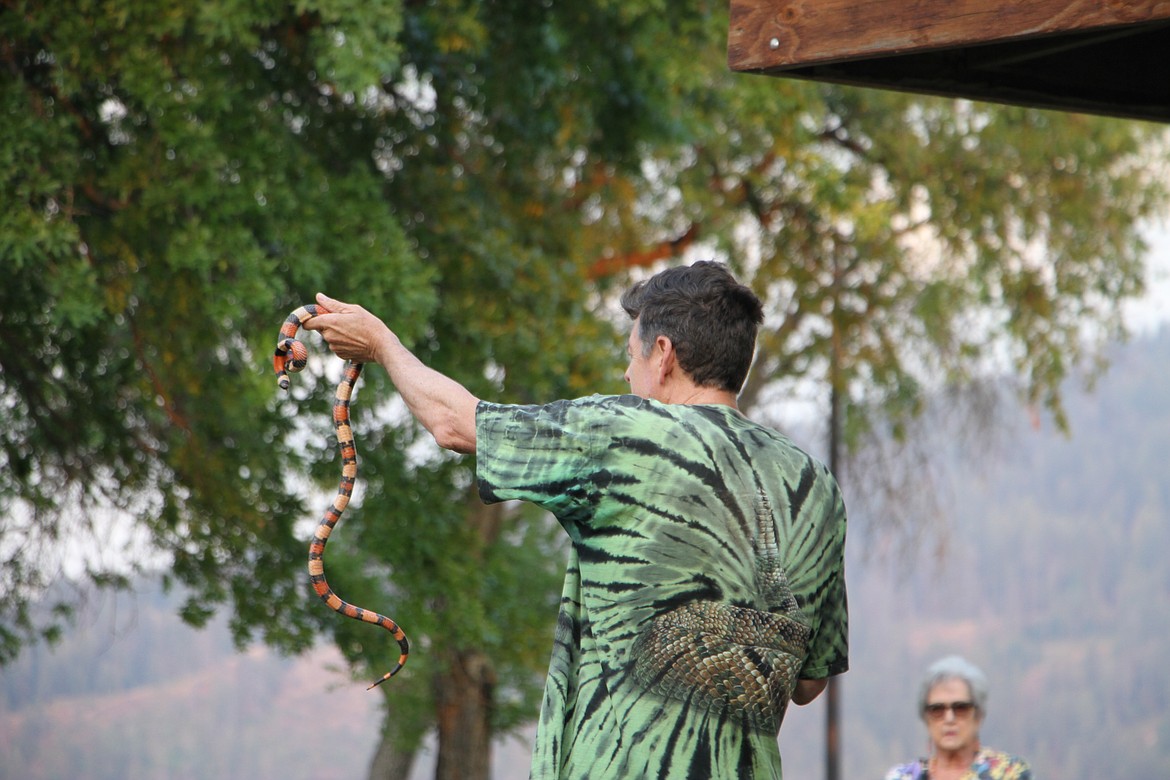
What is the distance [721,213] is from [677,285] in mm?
10477

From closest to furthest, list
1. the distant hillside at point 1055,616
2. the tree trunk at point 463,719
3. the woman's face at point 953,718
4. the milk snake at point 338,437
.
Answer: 1. the milk snake at point 338,437
2. the woman's face at point 953,718
3. the tree trunk at point 463,719
4. the distant hillside at point 1055,616

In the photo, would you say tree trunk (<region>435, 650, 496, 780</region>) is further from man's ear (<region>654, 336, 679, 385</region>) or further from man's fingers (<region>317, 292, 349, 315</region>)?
man's ear (<region>654, 336, 679, 385</region>)

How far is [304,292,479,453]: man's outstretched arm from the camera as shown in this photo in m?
2.70

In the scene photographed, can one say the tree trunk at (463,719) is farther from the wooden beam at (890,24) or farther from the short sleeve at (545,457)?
the short sleeve at (545,457)

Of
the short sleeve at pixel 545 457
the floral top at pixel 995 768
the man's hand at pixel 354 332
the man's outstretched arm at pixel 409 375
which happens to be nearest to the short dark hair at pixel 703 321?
the short sleeve at pixel 545 457

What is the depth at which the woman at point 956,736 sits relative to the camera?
183 inches

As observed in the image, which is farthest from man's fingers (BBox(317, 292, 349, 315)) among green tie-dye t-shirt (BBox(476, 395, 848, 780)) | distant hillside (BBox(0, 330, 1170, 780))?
distant hillside (BBox(0, 330, 1170, 780))

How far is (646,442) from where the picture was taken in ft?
8.52

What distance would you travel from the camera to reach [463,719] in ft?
43.9

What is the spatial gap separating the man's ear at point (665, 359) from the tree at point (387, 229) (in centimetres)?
453

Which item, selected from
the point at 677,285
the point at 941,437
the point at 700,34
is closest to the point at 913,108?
the point at 941,437

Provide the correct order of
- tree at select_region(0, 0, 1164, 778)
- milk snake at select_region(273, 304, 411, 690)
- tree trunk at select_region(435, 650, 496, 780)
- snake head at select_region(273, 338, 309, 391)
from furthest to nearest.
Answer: tree trunk at select_region(435, 650, 496, 780) < tree at select_region(0, 0, 1164, 778) < snake head at select_region(273, 338, 309, 391) < milk snake at select_region(273, 304, 411, 690)

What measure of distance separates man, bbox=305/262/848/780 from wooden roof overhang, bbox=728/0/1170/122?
0.77 meters

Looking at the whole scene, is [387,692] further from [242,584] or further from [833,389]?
[833,389]
